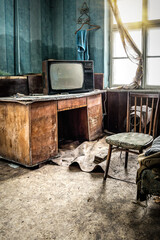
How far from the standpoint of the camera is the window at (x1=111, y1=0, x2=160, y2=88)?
3.80m

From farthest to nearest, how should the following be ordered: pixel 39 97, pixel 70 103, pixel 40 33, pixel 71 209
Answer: pixel 40 33, pixel 70 103, pixel 39 97, pixel 71 209

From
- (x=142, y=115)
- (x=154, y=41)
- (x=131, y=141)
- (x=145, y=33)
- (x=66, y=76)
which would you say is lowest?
(x=131, y=141)

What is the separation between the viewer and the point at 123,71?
4.16 m

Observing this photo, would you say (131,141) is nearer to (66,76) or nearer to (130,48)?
(66,76)

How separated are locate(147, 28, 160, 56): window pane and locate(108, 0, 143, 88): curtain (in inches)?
10.5

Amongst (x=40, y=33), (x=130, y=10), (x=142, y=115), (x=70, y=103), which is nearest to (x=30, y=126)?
(x=70, y=103)

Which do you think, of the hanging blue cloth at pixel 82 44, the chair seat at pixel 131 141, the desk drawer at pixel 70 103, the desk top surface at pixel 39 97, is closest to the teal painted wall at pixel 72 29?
the hanging blue cloth at pixel 82 44

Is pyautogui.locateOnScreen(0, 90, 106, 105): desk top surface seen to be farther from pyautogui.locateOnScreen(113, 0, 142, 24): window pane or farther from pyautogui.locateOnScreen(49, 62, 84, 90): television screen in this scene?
pyautogui.locateOnScreen(113, 0, 142, 24): window pane

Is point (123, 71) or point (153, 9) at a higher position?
point (153, 9)

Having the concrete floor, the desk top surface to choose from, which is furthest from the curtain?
the concrete floor

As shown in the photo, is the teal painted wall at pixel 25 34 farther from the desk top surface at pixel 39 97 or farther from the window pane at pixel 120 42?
the window pane at pixel 120 42

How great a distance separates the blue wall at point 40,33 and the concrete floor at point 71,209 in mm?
1975

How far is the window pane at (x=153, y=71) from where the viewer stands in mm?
3875

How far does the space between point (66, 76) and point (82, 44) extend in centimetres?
109
